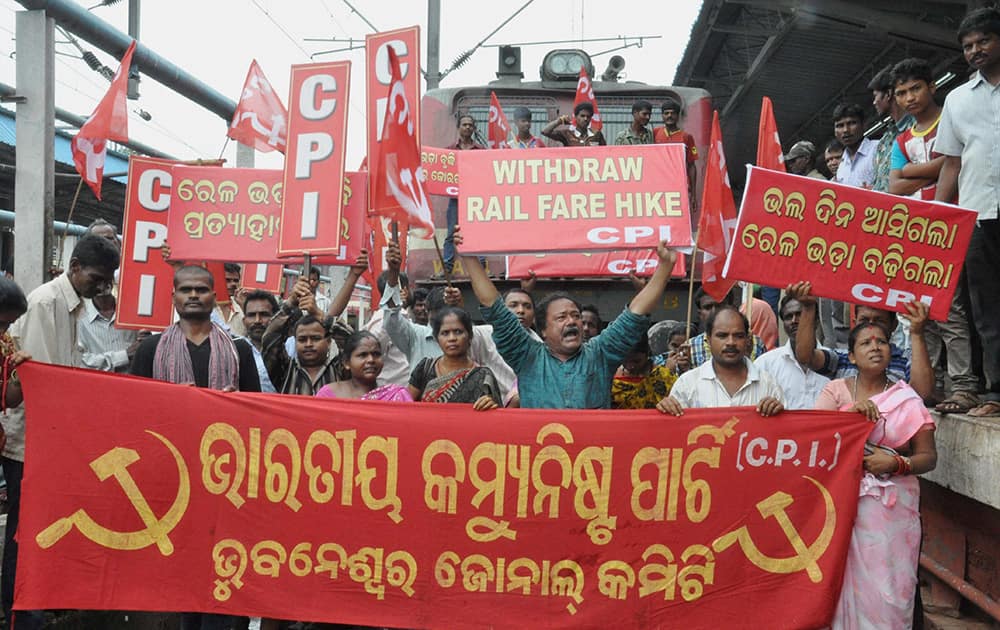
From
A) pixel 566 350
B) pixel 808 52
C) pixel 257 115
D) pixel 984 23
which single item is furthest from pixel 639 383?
pixel 808 52

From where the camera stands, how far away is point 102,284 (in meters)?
4.56

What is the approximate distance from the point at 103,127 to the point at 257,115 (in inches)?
66.2

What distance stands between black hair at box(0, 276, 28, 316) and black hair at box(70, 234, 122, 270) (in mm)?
654

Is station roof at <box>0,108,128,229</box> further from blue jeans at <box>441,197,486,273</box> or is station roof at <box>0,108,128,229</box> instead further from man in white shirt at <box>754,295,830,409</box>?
man in white shirt at <box>754,295,830,409</box>

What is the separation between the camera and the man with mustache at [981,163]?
423 cm

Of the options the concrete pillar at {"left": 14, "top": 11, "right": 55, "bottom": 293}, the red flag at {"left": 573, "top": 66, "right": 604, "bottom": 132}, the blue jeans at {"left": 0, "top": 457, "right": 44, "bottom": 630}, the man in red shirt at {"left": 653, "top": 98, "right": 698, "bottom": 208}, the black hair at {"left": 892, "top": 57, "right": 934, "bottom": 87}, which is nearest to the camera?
the blue jeans at {"left": 0, "top": 457, "right": 44, "bottom": 630}

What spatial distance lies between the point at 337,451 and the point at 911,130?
3.43 meters

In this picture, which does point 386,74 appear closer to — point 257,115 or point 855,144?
point 257,115

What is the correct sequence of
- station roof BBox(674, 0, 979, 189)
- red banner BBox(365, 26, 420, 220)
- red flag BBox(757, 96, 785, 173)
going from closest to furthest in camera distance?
red banner BBox(365, 26, 420, 220)
red flag BBox(757, 96, 785, 173)
station roof BBox(674, 0, 979, 189)

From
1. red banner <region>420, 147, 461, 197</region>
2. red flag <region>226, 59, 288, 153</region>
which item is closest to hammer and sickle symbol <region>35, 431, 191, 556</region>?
red banner <region>420, 147, 461, 197</region>

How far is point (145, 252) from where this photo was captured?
18.0 feet

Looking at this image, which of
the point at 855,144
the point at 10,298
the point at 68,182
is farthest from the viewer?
the point at 68,182

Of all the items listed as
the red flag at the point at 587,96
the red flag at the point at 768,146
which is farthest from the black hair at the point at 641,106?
the red flag at the point at 768,146

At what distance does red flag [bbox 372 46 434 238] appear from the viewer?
484cm
